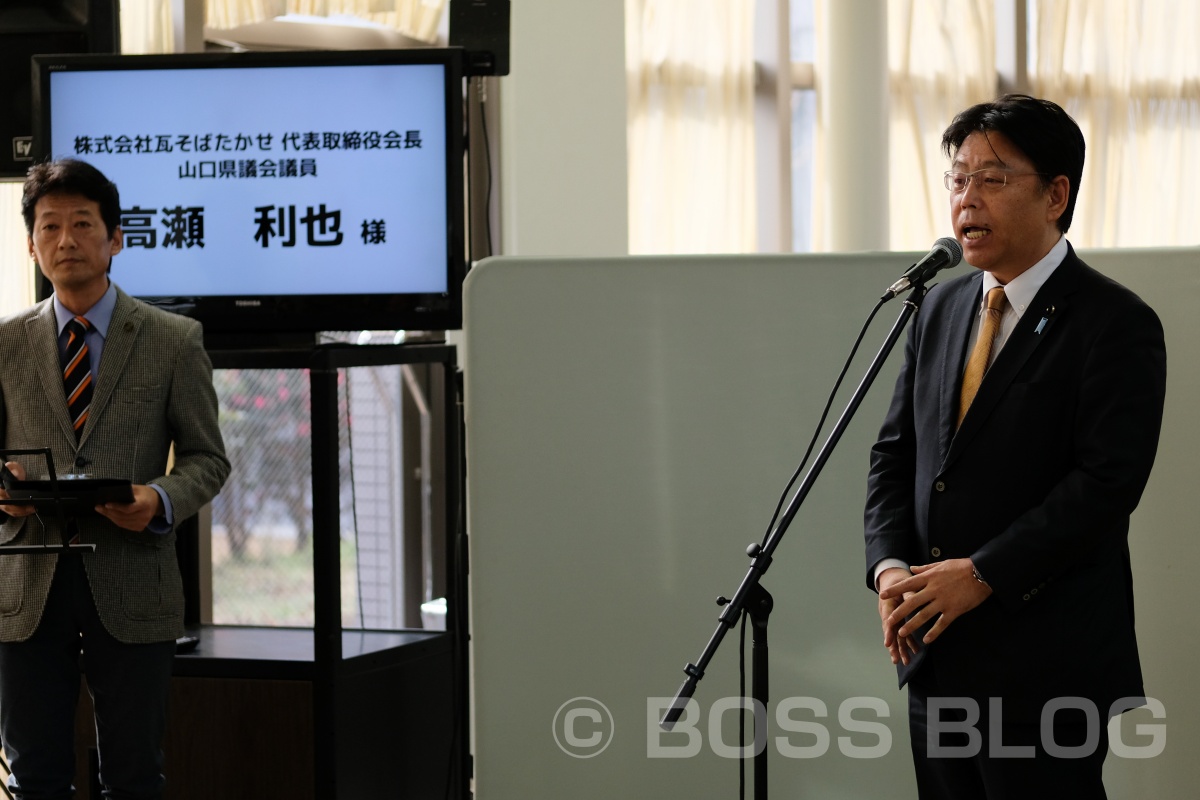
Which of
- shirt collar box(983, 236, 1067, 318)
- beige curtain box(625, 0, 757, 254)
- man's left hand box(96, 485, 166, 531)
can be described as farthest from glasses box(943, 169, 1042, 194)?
beige curtain box(625, 0, 757, 254)

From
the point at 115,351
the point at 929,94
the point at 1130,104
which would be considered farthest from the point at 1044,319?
the point at 1130,104

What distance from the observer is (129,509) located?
2.16m

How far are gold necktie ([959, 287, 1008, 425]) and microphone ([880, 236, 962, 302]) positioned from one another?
0.08 metres

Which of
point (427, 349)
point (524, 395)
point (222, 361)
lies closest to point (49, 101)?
point (222, 361)

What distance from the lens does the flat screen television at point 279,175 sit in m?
2.79

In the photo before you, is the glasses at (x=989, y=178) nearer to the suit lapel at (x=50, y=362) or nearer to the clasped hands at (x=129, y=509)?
the clasped hands at (x=129, y=509)

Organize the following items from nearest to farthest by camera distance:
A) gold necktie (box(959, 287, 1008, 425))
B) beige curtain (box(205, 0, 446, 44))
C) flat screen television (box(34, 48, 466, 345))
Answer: gold necktie (box(959, 287, 1008, 425))
flat screen television (box(34, 48, 466, 345))
beige curtain (box(205, 0, 446, 44))

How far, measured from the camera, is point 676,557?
7.91 ft

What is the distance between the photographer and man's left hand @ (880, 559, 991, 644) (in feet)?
5.35

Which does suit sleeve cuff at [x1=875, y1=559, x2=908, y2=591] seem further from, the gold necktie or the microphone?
the microphone

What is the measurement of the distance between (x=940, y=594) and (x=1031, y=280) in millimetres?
472

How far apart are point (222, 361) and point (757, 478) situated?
127 centimetres

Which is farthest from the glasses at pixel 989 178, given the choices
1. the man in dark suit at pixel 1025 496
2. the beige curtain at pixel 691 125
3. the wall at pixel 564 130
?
the beige curtain at pixel 691 125

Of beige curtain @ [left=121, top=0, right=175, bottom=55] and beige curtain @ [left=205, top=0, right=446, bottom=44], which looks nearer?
beige curtain @ [left=121, top=0, right=175, bottom=55]
